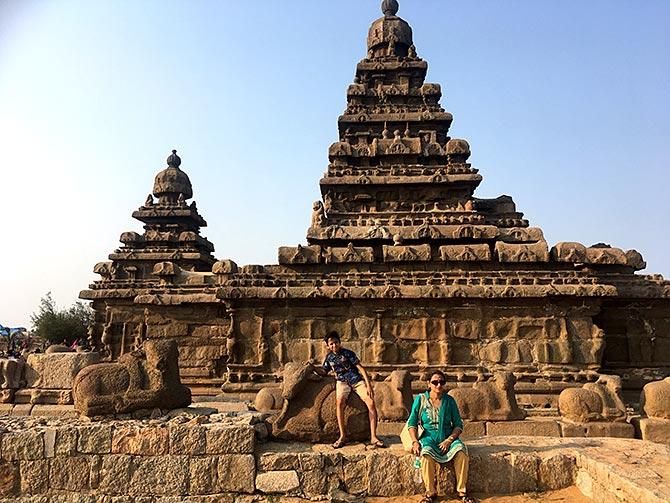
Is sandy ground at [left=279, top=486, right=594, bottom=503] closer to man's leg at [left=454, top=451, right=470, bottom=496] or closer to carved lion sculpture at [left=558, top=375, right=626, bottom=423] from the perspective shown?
man's leg at [left=454, top=451, right=470, bottom=496]

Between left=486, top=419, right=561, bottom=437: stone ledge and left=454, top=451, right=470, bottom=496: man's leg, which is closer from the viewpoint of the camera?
left=454, top=451, right=470, bottom=496: man's leg

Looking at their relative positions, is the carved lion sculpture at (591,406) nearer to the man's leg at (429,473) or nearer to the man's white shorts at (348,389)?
the man's leg at (429,473)

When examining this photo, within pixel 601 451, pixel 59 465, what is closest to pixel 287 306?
pixel 59 465

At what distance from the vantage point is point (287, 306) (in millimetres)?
10828

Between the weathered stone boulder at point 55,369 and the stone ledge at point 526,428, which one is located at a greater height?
the weathered stone boulder at point 55,369

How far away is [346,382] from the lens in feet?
18.2

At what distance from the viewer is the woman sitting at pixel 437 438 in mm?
4691

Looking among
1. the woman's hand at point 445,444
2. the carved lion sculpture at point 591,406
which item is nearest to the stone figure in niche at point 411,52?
the carved lion sculpture at point 591,406

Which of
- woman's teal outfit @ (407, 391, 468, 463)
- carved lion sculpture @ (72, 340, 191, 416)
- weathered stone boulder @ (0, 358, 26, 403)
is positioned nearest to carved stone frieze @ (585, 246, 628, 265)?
woman's teal outfit @ (407, 391, 468, 463)

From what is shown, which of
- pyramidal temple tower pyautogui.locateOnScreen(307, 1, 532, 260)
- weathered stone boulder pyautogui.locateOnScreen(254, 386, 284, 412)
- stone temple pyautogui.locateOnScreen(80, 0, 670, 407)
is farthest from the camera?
pyramidal temple tower pyautogui.locateOnScreen(307, 1, 532, 260)

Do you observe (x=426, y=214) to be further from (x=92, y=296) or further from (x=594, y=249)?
(x=92, y=296)

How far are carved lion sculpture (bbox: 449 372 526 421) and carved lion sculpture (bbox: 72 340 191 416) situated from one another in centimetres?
423

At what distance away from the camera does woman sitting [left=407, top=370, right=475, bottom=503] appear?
15.4 feet

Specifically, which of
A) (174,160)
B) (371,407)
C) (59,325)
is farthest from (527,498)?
(59,325)
